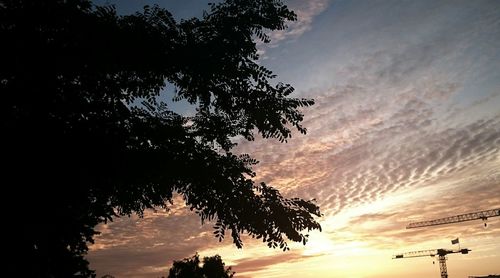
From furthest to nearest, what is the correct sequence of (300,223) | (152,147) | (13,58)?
(152,147), (300,223), (13,58)

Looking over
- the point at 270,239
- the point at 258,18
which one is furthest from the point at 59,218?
the point at 258,18

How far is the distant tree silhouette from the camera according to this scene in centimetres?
6681

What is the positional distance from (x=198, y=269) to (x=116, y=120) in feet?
221

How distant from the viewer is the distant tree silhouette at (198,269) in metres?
66.8

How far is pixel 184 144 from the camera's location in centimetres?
569

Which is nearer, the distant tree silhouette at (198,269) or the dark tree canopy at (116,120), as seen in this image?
the dark tree canopy at (116,120)

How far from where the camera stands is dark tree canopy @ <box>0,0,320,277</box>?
473 cm

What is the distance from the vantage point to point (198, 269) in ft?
221

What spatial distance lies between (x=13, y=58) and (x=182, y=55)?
2353 mm

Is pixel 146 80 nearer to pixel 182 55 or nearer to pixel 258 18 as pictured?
pixel 182 55

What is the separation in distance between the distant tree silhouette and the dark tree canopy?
6514 centimetres

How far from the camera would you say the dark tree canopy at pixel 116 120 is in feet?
15.5

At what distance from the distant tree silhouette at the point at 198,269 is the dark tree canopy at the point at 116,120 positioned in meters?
65.1

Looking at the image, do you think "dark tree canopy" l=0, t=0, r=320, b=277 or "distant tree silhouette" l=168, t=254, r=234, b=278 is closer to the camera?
"dark tree canopy" l=0, t=0, r=320, b=277
